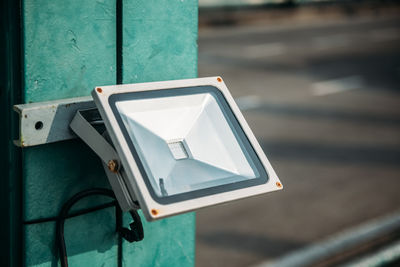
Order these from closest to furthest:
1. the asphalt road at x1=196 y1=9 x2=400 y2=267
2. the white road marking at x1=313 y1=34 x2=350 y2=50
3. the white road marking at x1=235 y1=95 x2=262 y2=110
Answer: the asphalt road at x1=196 y1=9 x2=400 y2=267 → the white road marking at x1=235 y1=95 x2=262 y2=110 → the white road marking at x1=313 y1=34 x2=350 y2=50

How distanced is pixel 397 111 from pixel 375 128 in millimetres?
1284

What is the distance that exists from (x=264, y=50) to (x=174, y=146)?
13669 mm

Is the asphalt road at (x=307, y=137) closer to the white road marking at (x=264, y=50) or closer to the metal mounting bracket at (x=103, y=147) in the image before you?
the white road marking at (x=264, y=50)

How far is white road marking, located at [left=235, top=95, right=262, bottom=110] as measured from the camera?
9.14 meters

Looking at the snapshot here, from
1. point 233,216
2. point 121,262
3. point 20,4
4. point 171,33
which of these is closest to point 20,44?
point 20,4

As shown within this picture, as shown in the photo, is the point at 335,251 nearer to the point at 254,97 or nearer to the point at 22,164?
the point at 22,164

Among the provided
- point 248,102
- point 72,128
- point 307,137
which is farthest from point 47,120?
point 248,102

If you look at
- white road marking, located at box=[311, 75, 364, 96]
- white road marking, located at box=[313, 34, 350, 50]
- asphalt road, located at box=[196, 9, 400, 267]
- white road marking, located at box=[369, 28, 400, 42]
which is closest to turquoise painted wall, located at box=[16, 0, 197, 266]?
asphalt road, located at box=[196, 9, 400, 267]

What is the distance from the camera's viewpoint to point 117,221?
1591 millimetres

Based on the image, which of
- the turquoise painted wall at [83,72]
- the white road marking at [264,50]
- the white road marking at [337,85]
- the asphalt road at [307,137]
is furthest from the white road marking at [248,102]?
the turquoise painted wall at [83,72]

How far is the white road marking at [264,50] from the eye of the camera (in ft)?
46.2

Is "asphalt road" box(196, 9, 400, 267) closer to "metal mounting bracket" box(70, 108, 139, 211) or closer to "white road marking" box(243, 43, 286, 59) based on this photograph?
"white road marking" box(243, 43, 286, 59)

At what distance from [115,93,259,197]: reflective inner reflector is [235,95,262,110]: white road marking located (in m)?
7.49

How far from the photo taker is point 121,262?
1.63 m
